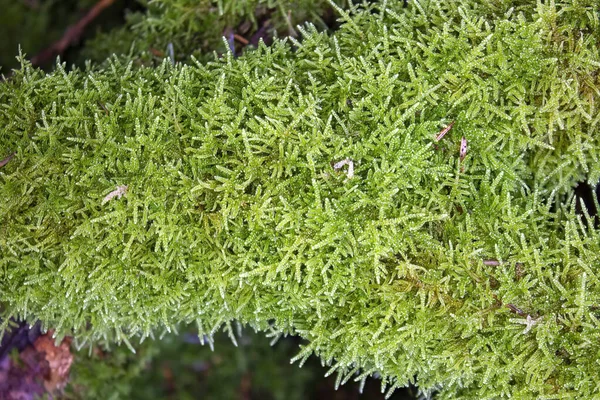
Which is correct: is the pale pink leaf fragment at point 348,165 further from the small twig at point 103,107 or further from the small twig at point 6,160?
the small twig at point 6,160

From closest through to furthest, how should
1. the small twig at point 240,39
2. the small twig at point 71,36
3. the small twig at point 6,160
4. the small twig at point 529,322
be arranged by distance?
1. the small twig at point 529,322
2. the small twig at point 6,160
3. the small twig at point 240,39
4. the small twig at point 71,36

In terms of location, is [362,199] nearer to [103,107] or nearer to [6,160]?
[103,107]

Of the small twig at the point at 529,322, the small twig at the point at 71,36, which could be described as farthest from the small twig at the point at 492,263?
the small twig at the point at 71,36

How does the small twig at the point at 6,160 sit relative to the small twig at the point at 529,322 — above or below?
above

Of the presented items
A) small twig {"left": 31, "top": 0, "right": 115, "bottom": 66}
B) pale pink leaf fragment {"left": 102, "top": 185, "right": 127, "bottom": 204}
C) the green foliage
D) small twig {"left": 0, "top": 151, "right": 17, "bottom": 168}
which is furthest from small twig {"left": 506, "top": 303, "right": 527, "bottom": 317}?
small twig {"left": 31, "top": 0, "right": 115, "bottom": 66}

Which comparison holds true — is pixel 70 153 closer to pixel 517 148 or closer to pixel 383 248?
pixel 383 248

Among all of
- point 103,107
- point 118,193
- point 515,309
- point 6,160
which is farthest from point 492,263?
point 6,160

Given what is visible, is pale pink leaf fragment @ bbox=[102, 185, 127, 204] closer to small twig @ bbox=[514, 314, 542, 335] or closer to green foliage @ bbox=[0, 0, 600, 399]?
green foliage @ bbox=[0, 0, 600, 399]
